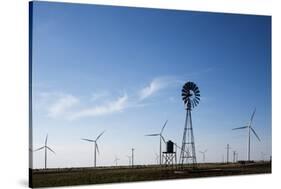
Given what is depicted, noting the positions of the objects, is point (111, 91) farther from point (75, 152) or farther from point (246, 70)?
point (246, 70)

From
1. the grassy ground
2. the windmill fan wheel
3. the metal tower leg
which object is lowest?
the grassy ground

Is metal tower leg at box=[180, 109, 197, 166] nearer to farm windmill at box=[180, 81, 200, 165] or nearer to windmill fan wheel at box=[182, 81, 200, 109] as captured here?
farm windmill at box=[180, 81, 200, 165]

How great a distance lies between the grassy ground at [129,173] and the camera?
11.9m

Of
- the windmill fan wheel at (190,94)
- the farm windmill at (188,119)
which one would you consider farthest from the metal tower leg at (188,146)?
the windmill fan wheel at (190,94)

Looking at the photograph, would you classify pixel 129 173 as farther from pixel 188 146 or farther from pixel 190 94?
pixel 190 94

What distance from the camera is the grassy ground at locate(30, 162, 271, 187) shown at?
11.9 metres

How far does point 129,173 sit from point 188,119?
1.51 meters

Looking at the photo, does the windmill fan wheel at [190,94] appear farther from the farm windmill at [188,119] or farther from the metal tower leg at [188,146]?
the metal tower leg at [188,146]

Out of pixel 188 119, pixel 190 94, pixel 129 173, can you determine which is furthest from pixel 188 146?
pixel 129 173

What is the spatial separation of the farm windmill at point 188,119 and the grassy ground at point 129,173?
294 millimetres

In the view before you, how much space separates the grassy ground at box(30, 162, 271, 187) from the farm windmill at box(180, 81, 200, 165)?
0.97 feet

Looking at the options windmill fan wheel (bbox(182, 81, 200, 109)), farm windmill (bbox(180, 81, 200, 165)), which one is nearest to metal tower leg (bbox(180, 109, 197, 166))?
farm windmill (bbox(180, 81, 200, 165))

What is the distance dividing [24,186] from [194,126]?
11.2 ft
